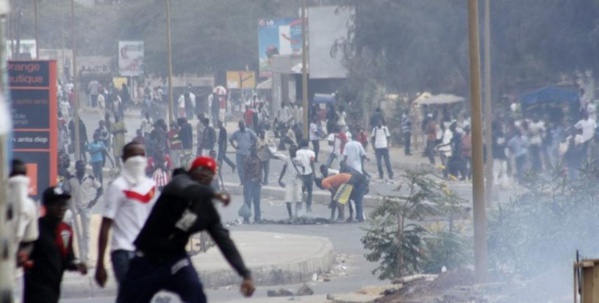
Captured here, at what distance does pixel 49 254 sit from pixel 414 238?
6.43 meters

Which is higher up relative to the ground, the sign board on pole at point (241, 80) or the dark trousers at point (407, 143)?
the sign board on pole at point (241, 80)

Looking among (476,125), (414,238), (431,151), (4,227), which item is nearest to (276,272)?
(414,238)

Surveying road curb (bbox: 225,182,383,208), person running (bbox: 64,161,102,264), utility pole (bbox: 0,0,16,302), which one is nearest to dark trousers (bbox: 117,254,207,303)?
utility pole (bbox: 0,0,16,302)

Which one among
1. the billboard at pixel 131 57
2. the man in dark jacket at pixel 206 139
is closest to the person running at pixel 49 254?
the man in dark jacket at pixel 206 139

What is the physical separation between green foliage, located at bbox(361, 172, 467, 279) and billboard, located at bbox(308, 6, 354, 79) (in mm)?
32906

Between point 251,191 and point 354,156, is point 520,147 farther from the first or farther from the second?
point 251,191

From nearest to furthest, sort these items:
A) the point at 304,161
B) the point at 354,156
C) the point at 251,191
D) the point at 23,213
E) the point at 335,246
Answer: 1. the point at 23,213
2. the point at 335,246
3. the point at 251,191
4. the point at 304,161
5. the point at 354,156

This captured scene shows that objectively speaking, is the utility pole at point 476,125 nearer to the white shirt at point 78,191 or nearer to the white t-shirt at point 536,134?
the white shirt at point 78,191

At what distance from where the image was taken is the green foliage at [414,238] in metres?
13.5

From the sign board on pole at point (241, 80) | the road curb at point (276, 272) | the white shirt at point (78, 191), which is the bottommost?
the road curb at point (276, 272)

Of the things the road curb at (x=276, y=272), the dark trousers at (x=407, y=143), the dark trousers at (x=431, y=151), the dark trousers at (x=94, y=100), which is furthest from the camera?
the dark trousers at (x=94, y=100)

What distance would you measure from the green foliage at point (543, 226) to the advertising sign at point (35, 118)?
16.8 ft

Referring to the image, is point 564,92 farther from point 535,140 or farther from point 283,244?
point 283,244

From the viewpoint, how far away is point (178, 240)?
711 centimetres
